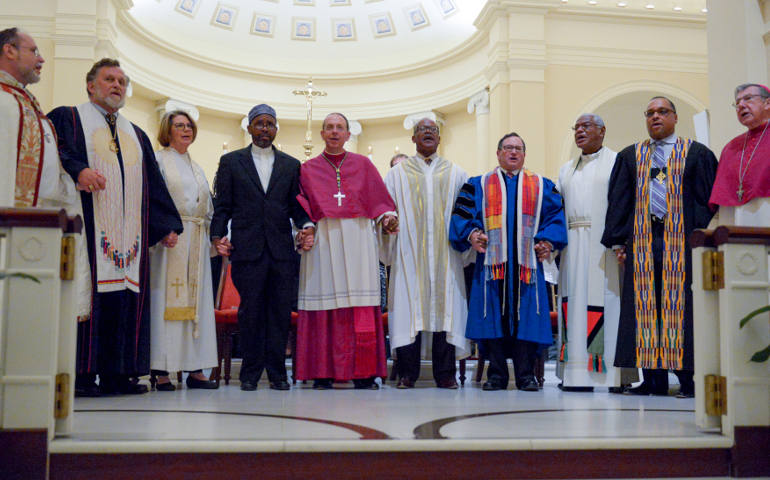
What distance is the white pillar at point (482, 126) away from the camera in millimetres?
13344

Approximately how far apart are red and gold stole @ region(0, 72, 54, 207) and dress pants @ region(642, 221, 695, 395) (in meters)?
3.43

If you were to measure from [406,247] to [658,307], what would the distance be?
161 centimetres

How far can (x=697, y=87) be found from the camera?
1286cm

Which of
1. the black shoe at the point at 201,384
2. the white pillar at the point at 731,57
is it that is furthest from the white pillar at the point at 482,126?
the black shoe at the point at 201,384

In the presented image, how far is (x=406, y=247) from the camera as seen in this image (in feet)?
17.9

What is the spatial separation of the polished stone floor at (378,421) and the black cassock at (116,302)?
0.24 meters

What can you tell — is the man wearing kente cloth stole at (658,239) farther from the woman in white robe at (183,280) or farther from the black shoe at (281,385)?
the woman in white robe at (183,280)

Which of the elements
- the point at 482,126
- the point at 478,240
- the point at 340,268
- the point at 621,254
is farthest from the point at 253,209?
the point at 482,126

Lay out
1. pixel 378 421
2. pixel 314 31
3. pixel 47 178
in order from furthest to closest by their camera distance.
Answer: pixel 314 31 → pixel 47 178 → pixel 378 421

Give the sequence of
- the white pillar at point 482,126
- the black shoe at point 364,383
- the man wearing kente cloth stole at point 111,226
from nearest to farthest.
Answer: the man wearing kente cloth stole at point 111,226 < the black shoe at point 364,383 < the white pillar at point 482,126

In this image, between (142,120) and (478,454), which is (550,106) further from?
(478,454)

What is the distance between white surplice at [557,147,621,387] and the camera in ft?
17.2

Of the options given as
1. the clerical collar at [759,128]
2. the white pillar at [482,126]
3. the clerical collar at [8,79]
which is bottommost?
the clerical collar at [759,128]

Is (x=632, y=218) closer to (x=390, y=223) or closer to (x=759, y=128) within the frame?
(x=759, y=128)
